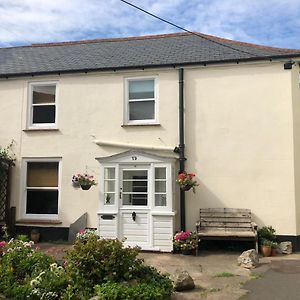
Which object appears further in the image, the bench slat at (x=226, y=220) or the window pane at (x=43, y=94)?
the window pane at (x=43, y=94)

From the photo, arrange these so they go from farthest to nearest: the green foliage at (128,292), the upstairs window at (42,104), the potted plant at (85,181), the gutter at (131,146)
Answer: the upstairs window at (42,104), the gutter at (131,146), the potted plant at (85,181), the green foliage at (128,292)

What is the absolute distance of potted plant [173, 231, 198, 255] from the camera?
1028 cm

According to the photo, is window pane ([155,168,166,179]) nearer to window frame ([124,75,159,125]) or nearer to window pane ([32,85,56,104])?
window frame ([124,75,159,125])

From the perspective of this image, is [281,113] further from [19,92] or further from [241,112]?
[19,92]

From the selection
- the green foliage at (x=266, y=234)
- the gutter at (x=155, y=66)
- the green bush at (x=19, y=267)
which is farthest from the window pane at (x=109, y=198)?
the green foliage at (x=266, y=234)

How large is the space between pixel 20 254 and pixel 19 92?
25.5 feet

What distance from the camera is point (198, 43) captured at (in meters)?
13.6

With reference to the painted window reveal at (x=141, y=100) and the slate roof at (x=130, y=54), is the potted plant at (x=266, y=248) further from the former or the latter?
the slate roof at (x=130, y=54)

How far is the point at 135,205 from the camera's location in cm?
1117

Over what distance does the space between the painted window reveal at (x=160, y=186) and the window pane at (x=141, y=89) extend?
8.80 ft

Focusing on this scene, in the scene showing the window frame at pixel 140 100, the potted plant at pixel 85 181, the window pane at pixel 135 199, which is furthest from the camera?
the window frame at pixel 140 100

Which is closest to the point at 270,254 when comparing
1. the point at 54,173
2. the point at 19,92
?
the point at 54,173

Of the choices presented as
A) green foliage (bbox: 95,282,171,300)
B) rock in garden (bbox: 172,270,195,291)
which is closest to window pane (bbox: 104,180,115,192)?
rock in garden (bbox: 172,270,195,291)

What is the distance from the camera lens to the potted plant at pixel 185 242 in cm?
1028
